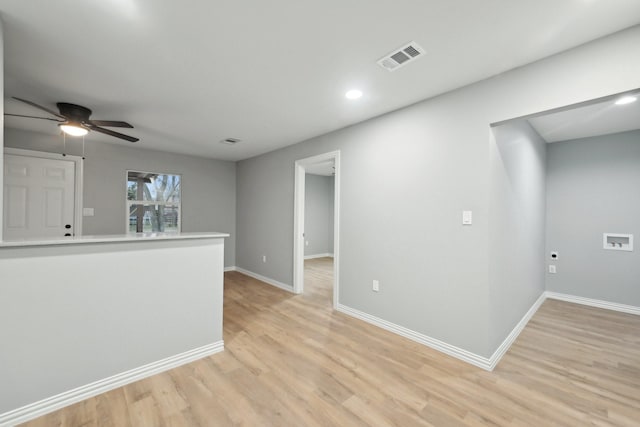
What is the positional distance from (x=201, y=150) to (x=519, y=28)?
15.8 feet

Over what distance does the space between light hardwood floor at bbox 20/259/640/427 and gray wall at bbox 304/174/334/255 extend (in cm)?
467

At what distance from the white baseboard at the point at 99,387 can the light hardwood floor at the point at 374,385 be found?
5cm

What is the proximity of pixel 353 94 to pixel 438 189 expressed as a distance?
4.08 ft

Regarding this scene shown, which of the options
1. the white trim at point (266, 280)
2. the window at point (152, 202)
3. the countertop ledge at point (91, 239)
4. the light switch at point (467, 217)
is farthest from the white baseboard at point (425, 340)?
the window at point (152, 202)

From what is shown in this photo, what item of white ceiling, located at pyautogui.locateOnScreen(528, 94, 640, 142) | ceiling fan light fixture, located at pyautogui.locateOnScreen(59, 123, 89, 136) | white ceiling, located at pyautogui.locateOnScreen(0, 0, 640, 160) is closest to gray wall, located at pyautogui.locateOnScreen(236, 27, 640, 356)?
white ceiling, located at pyautogui.locateOnScreen(0, 0, 640, 160)

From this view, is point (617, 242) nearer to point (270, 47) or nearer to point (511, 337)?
point (511, 337)

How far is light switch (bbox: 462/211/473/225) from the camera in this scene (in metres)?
2.34

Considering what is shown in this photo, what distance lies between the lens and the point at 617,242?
144 inches

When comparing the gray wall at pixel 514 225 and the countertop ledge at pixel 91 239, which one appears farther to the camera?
the gray wall at pixel 514 225

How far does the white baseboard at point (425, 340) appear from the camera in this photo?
227 cm

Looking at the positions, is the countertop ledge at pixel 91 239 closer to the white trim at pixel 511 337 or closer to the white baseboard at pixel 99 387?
the white baseboard at pixel 99 387

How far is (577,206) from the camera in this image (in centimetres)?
396

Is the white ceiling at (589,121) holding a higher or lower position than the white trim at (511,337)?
higher

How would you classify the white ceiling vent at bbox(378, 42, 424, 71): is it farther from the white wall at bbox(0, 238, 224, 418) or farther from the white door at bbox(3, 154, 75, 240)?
the white door at bbox(3, 154, 75, 240)
